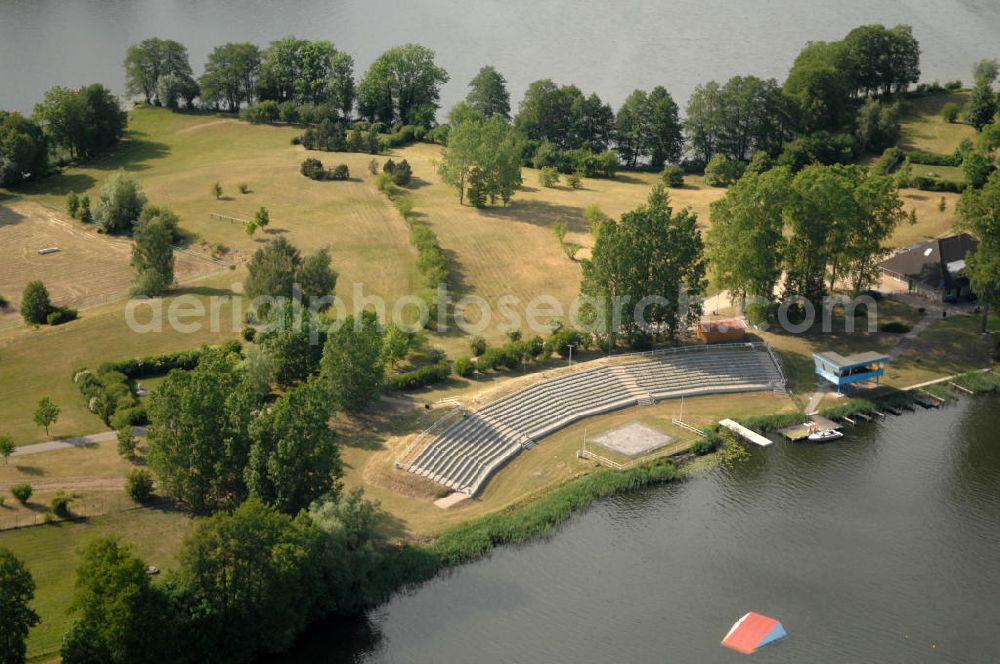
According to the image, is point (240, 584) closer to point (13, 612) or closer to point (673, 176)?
point (13, 612)

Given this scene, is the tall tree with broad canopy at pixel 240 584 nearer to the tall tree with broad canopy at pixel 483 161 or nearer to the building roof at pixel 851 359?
the building roof at pixel 851 359

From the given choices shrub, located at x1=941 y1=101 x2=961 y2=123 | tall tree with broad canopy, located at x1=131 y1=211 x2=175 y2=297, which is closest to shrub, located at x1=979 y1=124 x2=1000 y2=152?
shrub, located at x1=941 y1=101 x2=961 y2=123

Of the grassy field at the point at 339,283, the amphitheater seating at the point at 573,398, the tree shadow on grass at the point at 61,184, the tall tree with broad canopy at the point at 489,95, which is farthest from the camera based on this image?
the tall tree with broad canopy at the point at 489,95

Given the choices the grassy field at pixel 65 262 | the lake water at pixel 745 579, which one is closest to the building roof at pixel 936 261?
the lake water at pixel 745 579

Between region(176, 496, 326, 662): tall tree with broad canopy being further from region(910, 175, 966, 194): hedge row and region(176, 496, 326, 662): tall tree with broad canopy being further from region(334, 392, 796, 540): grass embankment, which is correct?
region(910, 175, 966, 194): hedge row

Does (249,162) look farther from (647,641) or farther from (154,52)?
(647,641)

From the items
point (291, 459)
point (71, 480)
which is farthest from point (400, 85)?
point (291, 459)
